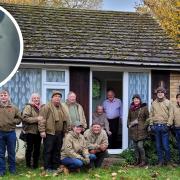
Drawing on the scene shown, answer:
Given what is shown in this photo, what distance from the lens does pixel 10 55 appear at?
3.08m

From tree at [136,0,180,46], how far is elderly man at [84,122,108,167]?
14312 millimetres

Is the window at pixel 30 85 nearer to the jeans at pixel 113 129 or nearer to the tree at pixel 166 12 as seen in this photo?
the jeans at pixel 113 129

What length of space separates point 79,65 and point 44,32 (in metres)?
1.87

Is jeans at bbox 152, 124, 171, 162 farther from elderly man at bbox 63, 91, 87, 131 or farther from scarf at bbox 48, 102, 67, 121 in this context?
scarf at bbox 48, 102, 67, 121

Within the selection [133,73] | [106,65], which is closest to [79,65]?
[106,65]

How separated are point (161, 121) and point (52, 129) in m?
2.80

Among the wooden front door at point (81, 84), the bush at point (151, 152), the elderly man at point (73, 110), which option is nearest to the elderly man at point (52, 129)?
the elderly man at point (73, 110)

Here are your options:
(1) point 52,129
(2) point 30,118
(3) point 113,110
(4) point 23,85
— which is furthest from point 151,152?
(4) point 23,85

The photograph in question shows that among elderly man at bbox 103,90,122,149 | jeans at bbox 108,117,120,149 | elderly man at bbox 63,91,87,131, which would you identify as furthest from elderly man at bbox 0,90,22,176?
jeans at bbox 108,117,120,149

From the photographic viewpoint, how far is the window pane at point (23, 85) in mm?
11688

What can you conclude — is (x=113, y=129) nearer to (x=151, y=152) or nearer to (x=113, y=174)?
(x=151, y=152)

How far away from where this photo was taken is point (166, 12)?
83.4 feet

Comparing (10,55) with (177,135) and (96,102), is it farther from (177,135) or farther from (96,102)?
(96,102)

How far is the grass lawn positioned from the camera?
8.55m
